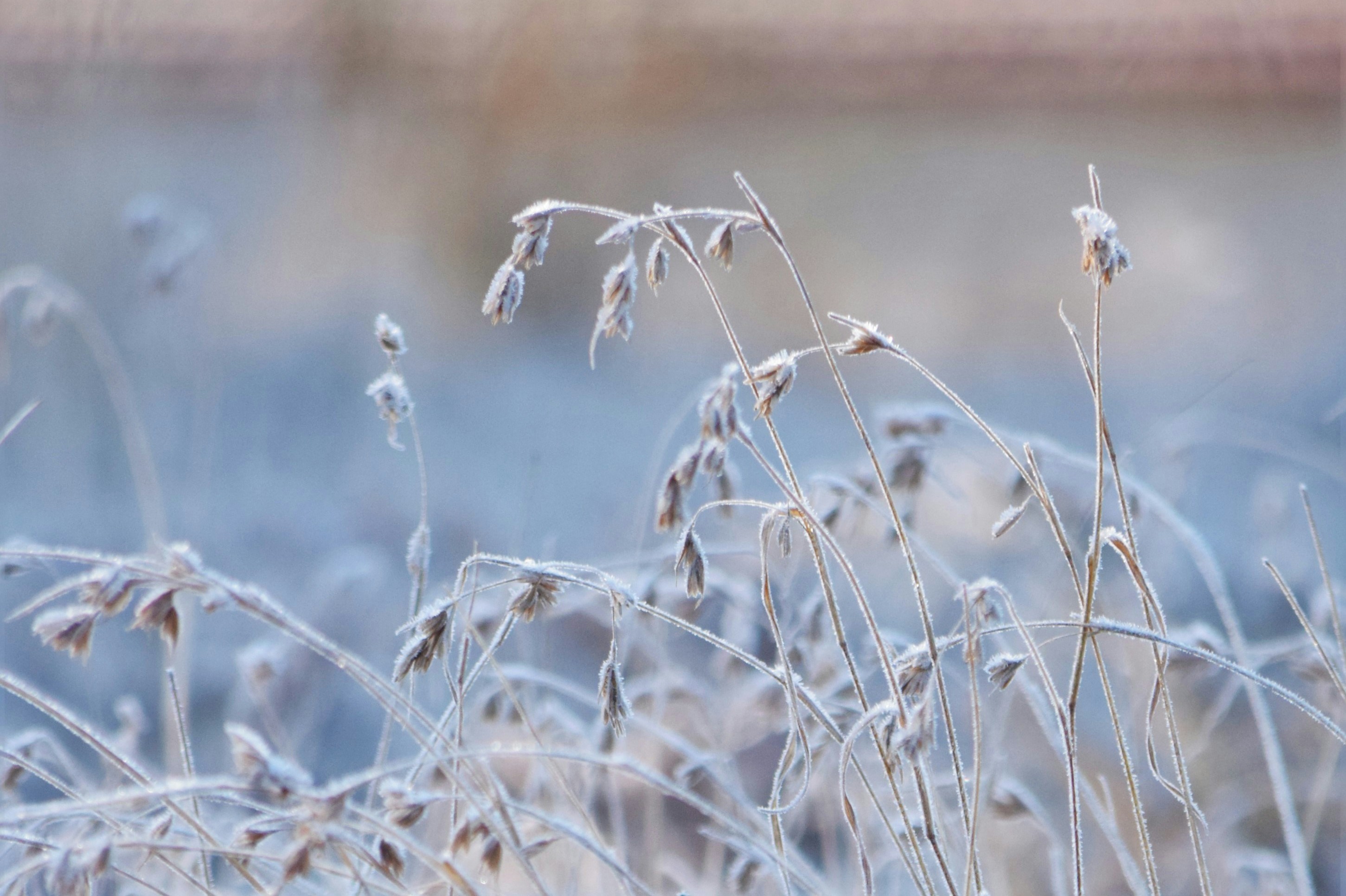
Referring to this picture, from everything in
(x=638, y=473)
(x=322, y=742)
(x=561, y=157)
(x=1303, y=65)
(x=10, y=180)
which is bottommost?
(x=322, y=742)

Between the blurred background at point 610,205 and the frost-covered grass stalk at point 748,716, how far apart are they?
6.71 feet

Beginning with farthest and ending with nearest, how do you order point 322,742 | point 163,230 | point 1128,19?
point 1128,19
point 322,742
point 163,230

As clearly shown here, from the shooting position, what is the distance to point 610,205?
4.83 meters

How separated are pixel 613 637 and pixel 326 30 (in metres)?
4.81

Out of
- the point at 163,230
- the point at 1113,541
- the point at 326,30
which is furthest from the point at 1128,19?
the point at 1113,541

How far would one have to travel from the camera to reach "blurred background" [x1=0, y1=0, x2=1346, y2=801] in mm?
4059

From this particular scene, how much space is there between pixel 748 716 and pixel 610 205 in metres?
3.74

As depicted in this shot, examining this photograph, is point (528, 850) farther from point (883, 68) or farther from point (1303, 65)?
point (1303, 65)

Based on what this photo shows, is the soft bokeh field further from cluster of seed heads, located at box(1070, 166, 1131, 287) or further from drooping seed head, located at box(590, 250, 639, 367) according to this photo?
cluster of seed heads, located at box(1070, 166, 1131, 287)

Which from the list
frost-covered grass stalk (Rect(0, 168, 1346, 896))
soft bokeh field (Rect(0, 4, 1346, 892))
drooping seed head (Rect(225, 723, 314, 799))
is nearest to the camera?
drooping seed head (Rect(225, 723, 314, 799))

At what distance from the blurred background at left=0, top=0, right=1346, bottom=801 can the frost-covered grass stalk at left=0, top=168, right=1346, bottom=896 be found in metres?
2.04

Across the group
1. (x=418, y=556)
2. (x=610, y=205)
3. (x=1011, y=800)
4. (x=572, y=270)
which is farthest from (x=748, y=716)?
(x=610, y=205)

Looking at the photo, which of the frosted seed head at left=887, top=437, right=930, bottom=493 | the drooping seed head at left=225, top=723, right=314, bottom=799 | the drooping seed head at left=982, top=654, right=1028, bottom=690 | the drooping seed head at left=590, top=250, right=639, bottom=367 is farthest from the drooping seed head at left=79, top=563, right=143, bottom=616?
the frosted seed head at left=887, top=437, right=930, bottom=493

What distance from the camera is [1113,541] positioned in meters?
0.72
